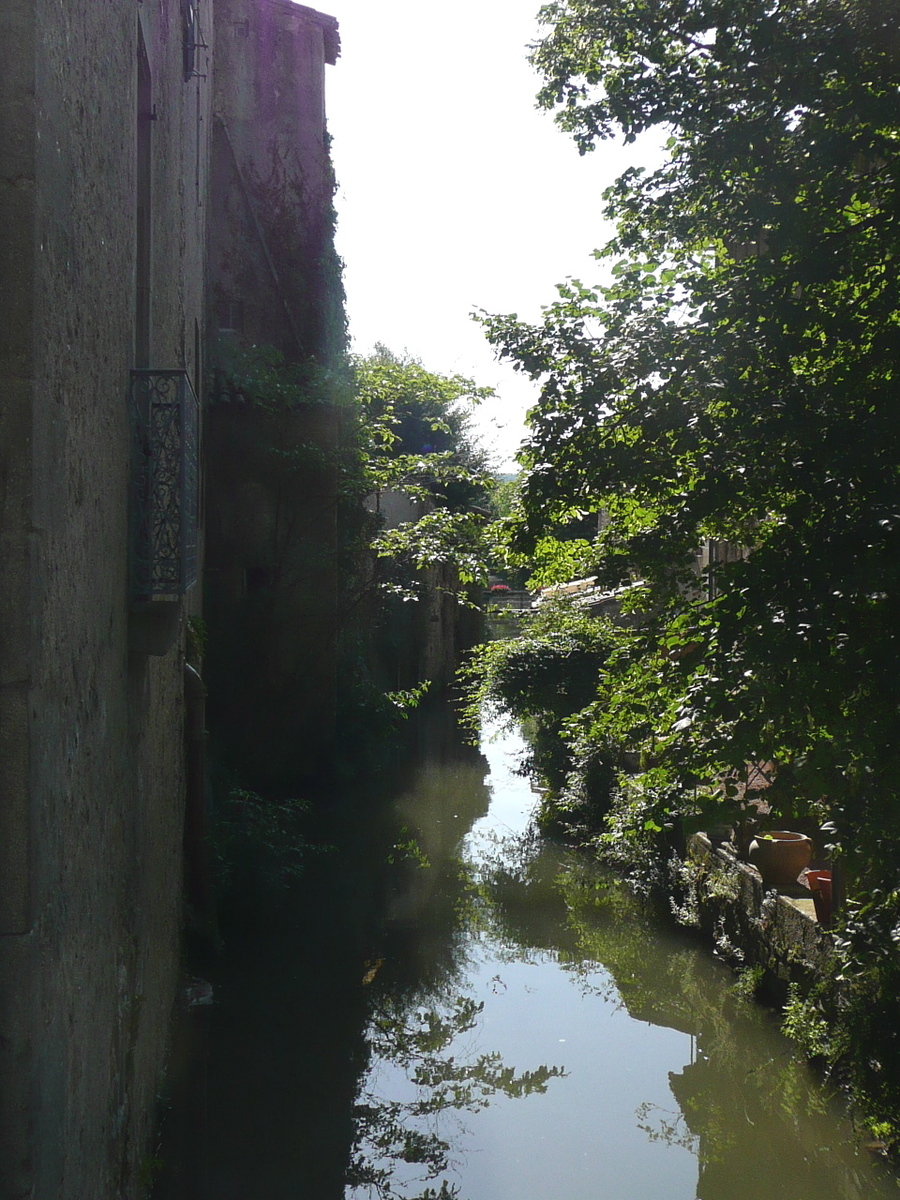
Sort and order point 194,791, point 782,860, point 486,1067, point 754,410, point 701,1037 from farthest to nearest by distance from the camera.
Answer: point 782,860 → point 194,791 → point 701,1037 → point 486,1067 → point 754,410

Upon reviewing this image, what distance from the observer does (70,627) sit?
3.08 meters

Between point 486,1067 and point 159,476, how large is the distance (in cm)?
514

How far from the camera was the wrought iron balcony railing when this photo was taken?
4.38m

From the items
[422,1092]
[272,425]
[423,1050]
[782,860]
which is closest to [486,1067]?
[423,1050]

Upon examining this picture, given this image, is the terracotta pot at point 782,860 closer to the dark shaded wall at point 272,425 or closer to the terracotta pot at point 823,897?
the terracotta pot at point 823,897

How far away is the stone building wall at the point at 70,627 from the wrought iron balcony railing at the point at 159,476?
0.15m

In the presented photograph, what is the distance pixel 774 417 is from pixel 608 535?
1622 millimetres

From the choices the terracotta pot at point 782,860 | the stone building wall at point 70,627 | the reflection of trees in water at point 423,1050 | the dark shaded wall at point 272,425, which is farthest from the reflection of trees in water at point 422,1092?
the dark shaded wall at point 272,425

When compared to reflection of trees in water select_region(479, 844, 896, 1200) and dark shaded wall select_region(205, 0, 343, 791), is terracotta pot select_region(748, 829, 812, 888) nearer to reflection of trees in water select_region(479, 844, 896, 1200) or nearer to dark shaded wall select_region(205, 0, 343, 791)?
reflection of trees in water select_region(479, 844, 896, 1200)

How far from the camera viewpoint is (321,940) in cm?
1003

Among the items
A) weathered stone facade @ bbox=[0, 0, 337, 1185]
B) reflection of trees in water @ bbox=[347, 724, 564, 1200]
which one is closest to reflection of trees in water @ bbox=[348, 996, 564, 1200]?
reflection of trees in water @ bbox=[347, 724, 564, 1200]

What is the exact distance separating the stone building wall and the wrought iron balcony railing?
5.8 inches

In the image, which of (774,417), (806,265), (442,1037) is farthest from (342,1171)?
(806,265)

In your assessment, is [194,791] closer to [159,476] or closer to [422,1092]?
[422,1092]
